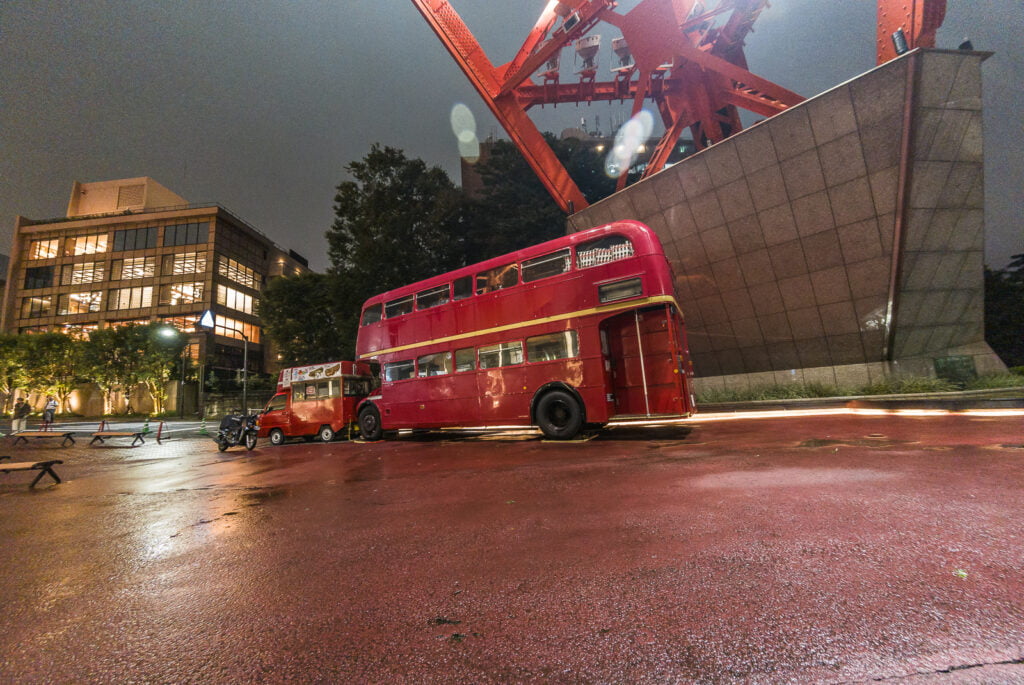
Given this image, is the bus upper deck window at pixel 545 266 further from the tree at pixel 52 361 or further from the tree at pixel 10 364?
the tree at pixel 10 364

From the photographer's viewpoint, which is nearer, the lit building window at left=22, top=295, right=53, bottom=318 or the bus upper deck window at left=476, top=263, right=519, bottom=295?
the bus upper deck window at left=476, top=263, right=519, bottom=295

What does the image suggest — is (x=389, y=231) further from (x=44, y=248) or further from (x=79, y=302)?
(x=44, y=248)

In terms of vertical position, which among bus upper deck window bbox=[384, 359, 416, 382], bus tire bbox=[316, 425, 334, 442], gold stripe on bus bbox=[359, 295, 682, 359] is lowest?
bus tire bbox=[316, 425, 334, 442]

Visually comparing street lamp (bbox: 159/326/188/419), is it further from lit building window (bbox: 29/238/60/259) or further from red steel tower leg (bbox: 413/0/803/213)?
red steel tower leg (bbox: 413/0/803/213)

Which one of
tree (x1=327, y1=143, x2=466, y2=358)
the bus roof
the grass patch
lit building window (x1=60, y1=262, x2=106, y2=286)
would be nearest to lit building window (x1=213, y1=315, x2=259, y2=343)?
lit building window (x1=60, y1=262, x2=106, y2=286)

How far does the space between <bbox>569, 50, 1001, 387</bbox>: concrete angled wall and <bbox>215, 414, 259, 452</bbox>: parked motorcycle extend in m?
16.1

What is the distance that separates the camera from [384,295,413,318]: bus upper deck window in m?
12.1

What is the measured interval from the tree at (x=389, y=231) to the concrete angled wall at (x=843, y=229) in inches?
559

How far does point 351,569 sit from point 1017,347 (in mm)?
45912

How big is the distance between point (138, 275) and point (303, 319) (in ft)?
104

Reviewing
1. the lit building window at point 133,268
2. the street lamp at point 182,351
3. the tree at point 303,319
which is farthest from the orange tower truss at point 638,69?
the lit building window at point 133,268

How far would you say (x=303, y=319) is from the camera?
91.4 ft

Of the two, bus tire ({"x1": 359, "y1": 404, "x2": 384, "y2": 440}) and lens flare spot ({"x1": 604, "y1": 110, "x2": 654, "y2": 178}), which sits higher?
lens flare spot ({"x1": 604, "y1": 110, "x2": 654, "y2": 178})

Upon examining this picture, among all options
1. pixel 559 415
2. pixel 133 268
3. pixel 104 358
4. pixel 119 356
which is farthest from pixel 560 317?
pixel 133 268
